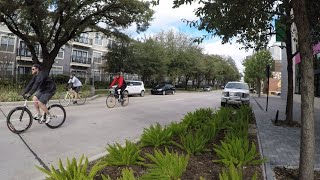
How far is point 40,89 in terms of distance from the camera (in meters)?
9.65

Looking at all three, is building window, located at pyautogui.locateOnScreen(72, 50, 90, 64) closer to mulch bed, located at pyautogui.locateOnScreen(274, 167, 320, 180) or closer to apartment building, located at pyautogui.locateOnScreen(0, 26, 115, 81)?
apartment building, located at pyautogui.locateOnScreen(0, 26, 115, 81)

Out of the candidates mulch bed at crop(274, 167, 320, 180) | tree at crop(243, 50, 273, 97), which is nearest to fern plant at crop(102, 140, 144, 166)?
mulch bed at crop(274, 167, 320, 180)

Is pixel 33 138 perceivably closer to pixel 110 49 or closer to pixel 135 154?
pixel 135 154

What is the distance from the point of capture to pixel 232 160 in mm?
5523

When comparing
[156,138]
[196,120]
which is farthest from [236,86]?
[156,138]

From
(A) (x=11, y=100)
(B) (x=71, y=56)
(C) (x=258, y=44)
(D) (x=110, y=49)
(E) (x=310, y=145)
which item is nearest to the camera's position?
(E) (x=310, y=145)

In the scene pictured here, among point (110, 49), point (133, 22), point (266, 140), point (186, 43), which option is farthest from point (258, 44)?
point (186, 43)

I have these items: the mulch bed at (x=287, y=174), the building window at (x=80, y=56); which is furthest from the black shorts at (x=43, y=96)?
the building window at (x=80, y=56)

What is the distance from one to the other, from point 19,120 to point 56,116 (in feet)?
3.93

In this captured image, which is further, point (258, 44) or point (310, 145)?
point (258, 44)

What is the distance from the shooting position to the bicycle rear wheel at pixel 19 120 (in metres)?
9.16

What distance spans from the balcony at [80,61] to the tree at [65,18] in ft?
87.5

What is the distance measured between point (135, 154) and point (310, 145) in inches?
101

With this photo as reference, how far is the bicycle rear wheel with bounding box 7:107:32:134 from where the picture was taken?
30.1 ft
